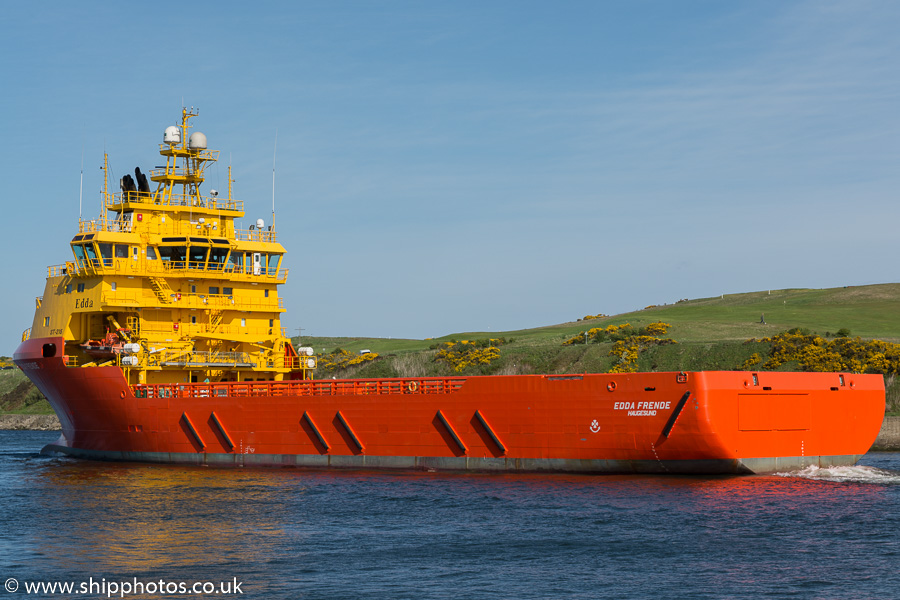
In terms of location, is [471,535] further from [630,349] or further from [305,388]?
[630,349]

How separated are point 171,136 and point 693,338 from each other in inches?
1799

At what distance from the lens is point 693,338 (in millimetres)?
72312

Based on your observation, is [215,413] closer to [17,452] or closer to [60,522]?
[60,522]

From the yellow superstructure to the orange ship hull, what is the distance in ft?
6.15

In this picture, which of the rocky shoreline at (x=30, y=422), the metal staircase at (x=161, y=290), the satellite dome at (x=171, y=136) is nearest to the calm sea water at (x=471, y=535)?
the metal staircase at (x=161, y=290)

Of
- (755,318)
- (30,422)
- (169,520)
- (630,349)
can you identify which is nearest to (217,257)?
(169,520)

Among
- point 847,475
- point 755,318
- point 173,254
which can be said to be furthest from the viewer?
point 755,318

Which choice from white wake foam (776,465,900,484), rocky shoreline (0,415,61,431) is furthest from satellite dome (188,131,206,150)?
Answer: rocky shoreline (0,415,61,431)

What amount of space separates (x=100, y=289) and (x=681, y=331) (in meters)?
51.2

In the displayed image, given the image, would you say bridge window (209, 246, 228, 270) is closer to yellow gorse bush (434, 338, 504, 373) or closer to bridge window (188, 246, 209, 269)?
bridge window (188, 246, 209, 269)

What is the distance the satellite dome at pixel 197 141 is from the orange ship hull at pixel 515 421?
9.46 meters

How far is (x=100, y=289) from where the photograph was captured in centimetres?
3469

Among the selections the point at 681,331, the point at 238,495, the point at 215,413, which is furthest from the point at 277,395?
the point at 681,331

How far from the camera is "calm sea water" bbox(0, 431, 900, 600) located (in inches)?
626
